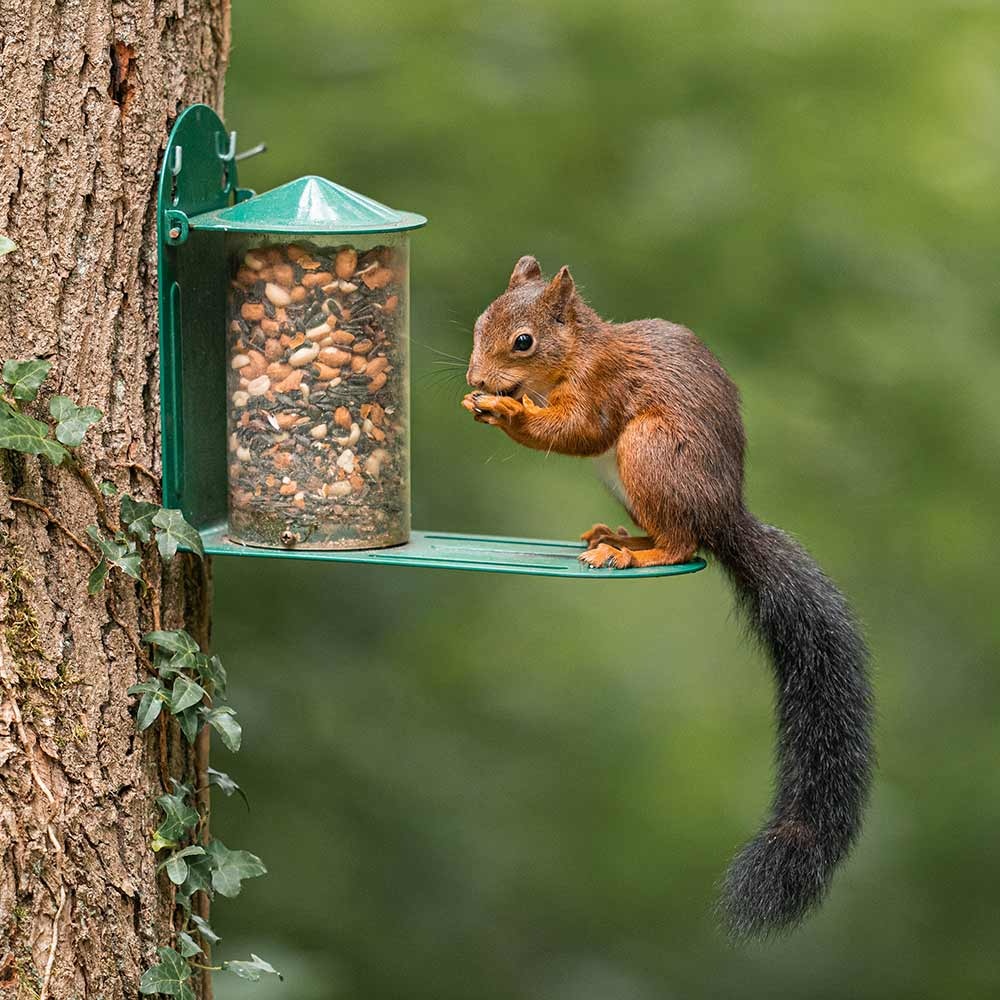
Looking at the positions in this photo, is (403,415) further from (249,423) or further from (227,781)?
(227,781)

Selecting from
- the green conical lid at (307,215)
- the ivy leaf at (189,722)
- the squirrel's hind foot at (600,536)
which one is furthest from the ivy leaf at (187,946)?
the green conical lid at (307,215)

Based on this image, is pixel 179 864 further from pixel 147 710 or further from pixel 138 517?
pixel 138 517

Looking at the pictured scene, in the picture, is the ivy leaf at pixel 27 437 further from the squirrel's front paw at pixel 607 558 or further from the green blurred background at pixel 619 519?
the green blurred background at pixel 619 519

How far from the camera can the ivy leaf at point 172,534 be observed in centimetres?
210

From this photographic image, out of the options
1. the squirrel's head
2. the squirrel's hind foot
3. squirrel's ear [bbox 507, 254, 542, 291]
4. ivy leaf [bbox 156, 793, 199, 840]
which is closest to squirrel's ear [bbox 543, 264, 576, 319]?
the squirrel's head

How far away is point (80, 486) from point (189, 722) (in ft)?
1.17

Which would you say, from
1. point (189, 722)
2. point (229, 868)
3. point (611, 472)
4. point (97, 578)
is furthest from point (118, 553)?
point (611, 472)

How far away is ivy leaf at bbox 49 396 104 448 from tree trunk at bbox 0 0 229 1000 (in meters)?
0.03

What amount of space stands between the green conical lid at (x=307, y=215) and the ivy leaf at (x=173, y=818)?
79cm

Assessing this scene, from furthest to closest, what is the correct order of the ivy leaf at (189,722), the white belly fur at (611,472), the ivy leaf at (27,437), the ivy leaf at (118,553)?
the white belly fur at (611,472) → the ivy leaf at (189,722) → the ivy leaf at (118,553) → the ivy leaf at (27,437)

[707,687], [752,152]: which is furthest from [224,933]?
[752,152]

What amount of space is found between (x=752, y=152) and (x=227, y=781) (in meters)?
1.77

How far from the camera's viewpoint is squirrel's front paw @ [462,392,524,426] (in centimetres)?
226

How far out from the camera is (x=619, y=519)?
3.72 metres
